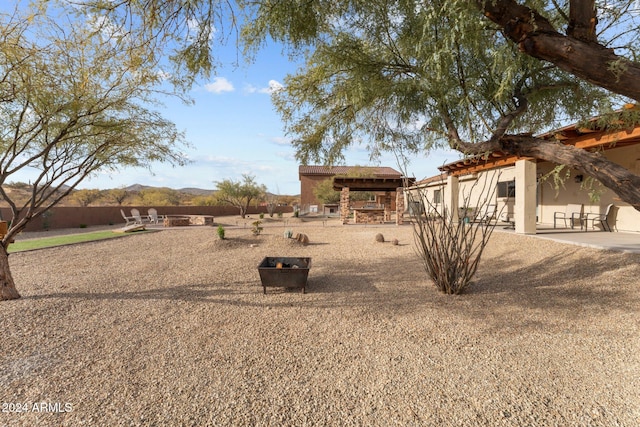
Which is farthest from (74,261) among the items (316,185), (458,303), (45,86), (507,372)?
(316,185)

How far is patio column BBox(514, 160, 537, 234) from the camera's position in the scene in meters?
9.87

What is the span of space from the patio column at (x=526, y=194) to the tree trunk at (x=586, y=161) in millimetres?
6895

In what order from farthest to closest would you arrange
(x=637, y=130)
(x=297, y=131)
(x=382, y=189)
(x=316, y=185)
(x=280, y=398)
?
(x=316, y=185)
(x=382, y=189)
(x=637, y=130)
(x=297, y=131)
(x=280, y=398)

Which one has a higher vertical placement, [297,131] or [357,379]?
[297,131]

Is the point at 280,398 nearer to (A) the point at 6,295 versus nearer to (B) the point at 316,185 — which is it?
(A) the point at 6,295

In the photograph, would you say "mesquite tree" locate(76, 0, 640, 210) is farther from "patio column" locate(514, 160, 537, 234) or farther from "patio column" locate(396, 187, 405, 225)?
"patio column" locate(396, 187, 405, 225)

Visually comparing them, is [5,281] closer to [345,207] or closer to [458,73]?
[458,73]

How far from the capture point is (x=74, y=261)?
26.5 feet

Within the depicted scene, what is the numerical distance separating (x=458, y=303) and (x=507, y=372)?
6.58 feet

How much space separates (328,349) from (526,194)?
31.0 ft

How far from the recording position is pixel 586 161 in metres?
3.21

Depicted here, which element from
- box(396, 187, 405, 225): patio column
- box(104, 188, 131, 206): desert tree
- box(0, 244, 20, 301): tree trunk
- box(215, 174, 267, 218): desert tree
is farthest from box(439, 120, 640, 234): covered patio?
box(104, 188, 131, 206): desert tree

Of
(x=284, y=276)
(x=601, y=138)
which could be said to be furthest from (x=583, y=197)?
(x=284, y=276)

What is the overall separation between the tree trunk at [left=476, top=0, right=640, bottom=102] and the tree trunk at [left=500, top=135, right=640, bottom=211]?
0.66m
